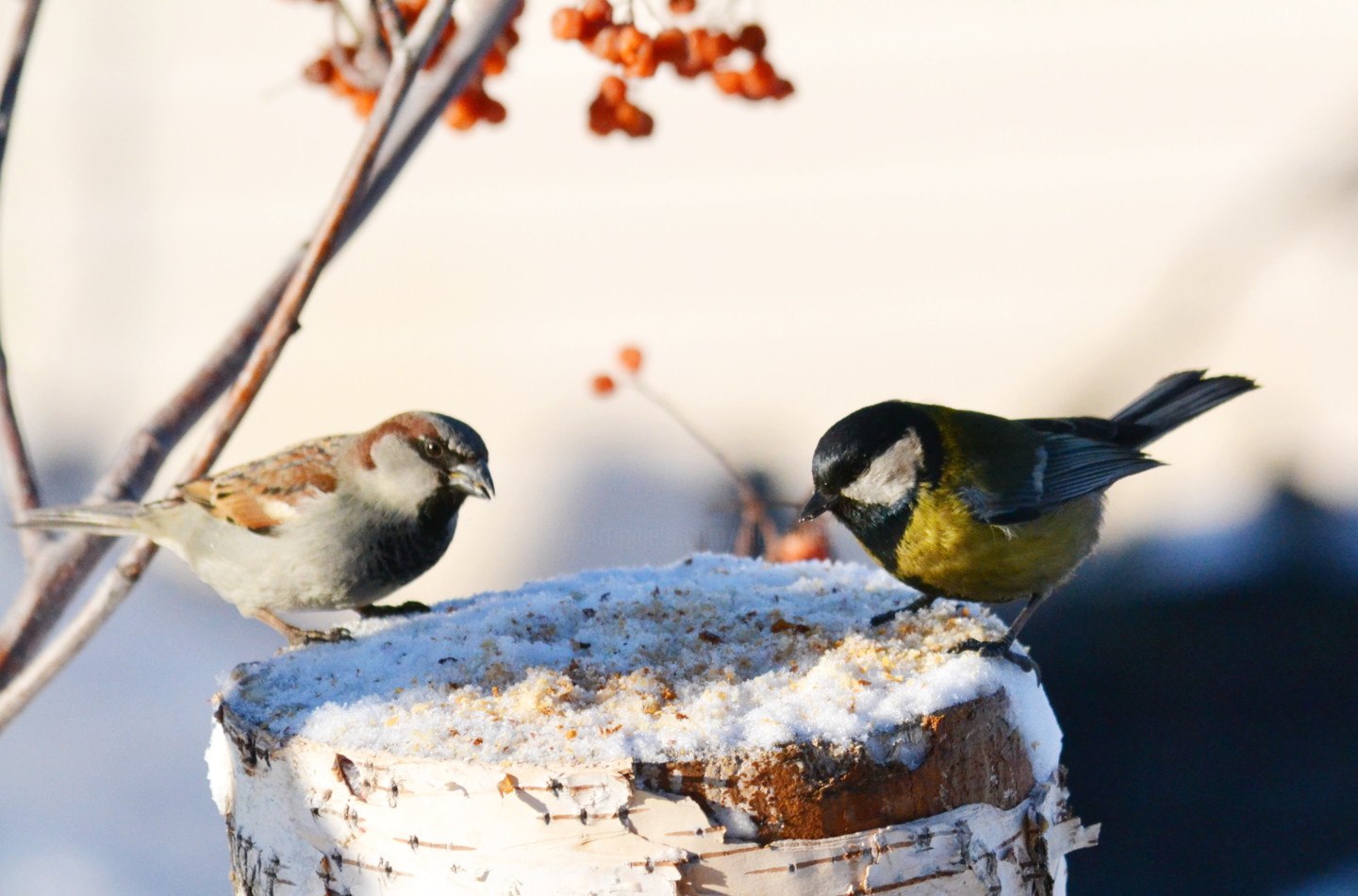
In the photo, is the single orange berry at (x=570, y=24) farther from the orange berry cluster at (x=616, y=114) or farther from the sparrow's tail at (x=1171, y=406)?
the sparrow's tail at (x=1171, y=406)

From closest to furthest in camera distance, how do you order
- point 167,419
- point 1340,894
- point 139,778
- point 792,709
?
point 792,709
point 167,419
point 1340,894
point 139,778

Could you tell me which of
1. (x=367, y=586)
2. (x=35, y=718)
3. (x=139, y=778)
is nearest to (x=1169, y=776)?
(x=367, y=586)

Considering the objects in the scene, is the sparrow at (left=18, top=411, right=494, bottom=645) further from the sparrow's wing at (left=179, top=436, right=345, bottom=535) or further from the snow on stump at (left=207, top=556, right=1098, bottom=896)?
the snow on stump at (left=207, top=556, right=1098, bottom=896)

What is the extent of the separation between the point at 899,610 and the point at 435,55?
1.32m

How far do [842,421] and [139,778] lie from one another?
4.07 meters

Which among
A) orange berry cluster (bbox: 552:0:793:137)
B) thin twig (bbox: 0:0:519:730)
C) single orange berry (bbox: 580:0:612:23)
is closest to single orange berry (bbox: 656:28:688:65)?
orange berry cluster (bbox: 552:0:793:137)

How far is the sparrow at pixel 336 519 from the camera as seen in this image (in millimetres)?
2807

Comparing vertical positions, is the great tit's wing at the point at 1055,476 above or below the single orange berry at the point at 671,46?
below

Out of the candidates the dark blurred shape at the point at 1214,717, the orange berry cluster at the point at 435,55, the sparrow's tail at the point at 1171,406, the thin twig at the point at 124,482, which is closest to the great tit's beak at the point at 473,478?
the thin twig at the point at 124,482

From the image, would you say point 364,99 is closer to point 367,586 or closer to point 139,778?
point 367,586

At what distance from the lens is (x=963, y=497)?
8.96 ft

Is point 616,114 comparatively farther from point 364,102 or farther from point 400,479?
point 400,479

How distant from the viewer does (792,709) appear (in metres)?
1.81

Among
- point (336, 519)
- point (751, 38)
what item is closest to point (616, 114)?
point (751, 38)
